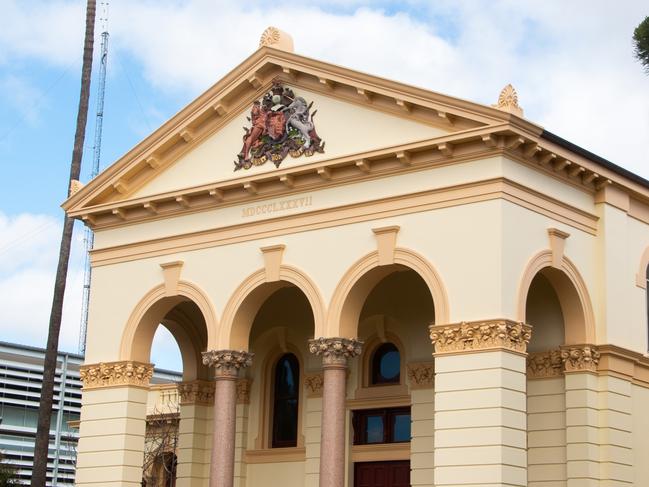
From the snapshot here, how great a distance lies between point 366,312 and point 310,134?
509 centimetres

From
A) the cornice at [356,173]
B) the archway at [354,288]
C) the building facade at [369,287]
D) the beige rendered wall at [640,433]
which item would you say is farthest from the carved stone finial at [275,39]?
the beige rendered wall at [640,433]

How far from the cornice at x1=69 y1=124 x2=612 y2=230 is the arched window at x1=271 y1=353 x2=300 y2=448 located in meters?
5.29

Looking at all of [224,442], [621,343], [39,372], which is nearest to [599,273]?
[621,343]

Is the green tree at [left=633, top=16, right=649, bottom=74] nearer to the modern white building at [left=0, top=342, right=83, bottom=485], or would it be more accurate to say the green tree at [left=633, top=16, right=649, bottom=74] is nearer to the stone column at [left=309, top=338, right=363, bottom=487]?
the stone column at [left=309, top=338, right=363, bottom=487]

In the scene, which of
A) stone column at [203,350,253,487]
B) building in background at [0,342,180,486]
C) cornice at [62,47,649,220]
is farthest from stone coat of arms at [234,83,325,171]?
building in background at [0,342,180,486]

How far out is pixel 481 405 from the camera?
23672 millimetres

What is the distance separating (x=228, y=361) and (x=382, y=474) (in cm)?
464

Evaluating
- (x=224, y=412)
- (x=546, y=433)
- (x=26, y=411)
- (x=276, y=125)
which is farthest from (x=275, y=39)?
(x=26, y=411)

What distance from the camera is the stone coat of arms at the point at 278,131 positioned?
90.3 ft

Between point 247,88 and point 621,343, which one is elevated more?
point 247,88

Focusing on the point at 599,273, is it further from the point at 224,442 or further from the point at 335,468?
the point at 224,442

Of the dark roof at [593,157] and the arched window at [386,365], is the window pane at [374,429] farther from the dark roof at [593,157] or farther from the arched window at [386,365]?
the dark roof at [593,157]

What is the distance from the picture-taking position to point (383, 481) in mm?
29594

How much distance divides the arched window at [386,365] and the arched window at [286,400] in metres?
2.32
